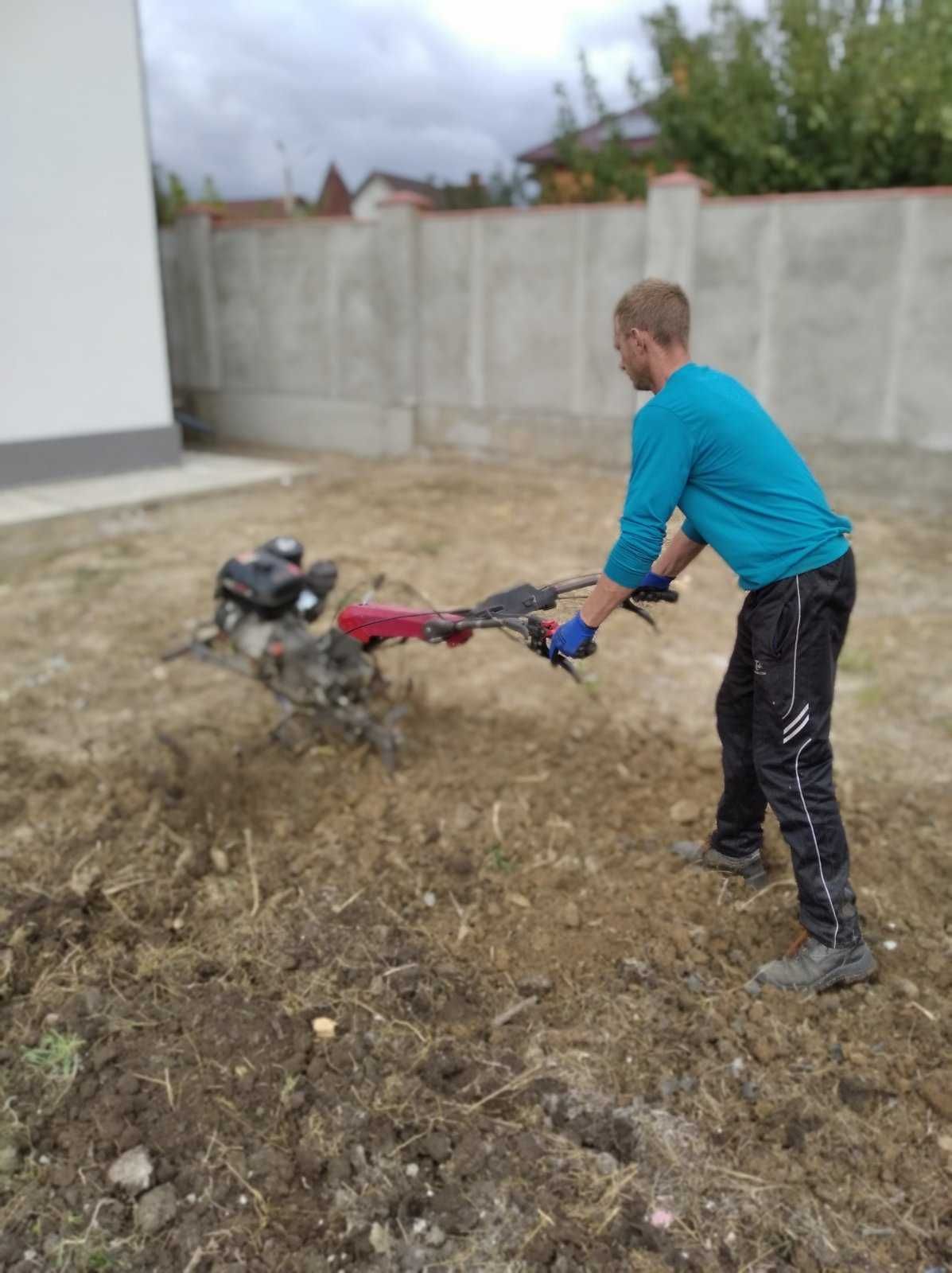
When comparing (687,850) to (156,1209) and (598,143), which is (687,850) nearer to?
(156,1209)

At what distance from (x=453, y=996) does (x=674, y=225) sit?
26.5 feet

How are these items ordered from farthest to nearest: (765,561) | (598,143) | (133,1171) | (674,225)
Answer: (598,143)
(674,225)
(765,561)
(133,1171)

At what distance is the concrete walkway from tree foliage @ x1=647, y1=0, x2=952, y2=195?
7251mm

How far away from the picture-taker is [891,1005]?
8.62 ft

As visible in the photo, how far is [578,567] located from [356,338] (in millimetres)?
5994

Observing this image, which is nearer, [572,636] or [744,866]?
[572,636]

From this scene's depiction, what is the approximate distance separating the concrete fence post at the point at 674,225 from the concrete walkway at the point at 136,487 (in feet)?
14.1

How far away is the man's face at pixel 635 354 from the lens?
2.40 meters

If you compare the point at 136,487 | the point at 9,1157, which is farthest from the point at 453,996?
the point at 136,487

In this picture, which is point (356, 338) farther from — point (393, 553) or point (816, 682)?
point (816, 682)

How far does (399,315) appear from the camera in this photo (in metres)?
10.9

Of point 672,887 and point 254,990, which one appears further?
point 672,887

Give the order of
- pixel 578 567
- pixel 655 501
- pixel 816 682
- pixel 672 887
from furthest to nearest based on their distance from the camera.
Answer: pixel 578 567
pixel 672 887
pixel 816 682
pixel 655 501

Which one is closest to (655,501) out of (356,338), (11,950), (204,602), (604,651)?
(11,950)
